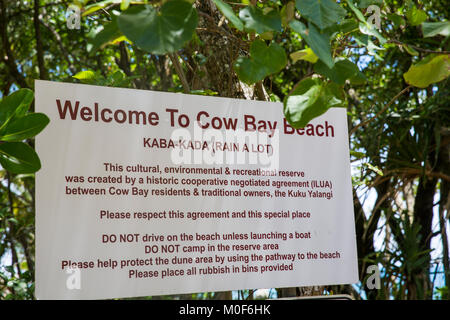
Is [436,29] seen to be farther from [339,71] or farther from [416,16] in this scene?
[416,16]

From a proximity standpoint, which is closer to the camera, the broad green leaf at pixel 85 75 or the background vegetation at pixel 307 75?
the background vegetation at pixel 307 75

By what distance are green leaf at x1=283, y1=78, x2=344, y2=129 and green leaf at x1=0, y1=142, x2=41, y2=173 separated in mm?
690

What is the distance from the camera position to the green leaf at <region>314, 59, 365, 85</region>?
1383mm

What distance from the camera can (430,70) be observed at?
1.58m

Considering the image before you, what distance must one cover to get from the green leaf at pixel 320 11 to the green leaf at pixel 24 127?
721mm

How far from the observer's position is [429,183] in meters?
4.68

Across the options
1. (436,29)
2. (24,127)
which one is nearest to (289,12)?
(436,29)

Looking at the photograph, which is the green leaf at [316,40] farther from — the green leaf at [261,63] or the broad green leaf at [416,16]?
the broad green leaf at [416,16]

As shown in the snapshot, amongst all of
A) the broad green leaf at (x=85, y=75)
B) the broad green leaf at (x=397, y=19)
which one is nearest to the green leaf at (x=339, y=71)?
the broad green leaf at (x=397, y=19)

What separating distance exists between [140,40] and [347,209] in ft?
3.58

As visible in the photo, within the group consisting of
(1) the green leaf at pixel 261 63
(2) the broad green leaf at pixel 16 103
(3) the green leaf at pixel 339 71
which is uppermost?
(1) the green leaf at pixel 261 63

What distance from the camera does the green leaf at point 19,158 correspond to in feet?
4.66
